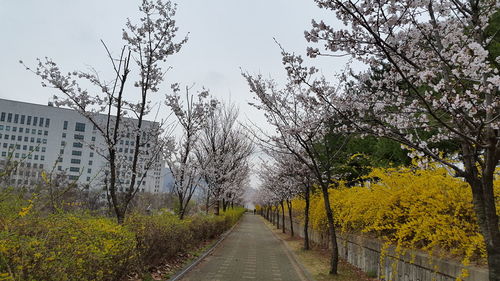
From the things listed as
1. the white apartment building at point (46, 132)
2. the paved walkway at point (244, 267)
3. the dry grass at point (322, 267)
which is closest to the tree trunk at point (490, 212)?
the dry grass at point (322, 267)

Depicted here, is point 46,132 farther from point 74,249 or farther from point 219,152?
point 74,249

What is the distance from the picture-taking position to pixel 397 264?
6.95 meters

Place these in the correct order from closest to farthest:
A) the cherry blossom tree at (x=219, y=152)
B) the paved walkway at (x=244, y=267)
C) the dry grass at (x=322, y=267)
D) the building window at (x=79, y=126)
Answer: the paved walkway at (x=244, y=267) < the dry grass at (x=322, y=267) < the cherry blossom tree at (x=219, y=152) < the building window at (x=79, y=126)

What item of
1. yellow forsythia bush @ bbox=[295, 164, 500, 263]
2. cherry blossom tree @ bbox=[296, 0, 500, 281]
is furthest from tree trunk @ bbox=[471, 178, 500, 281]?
yellow forsythia bush @ bbox=[295, 164, 500, 263]

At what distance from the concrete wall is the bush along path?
4.91m

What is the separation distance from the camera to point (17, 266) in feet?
9.15

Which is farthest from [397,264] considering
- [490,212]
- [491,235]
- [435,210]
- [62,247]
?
[62,247]

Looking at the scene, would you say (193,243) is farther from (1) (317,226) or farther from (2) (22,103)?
(2) (22,103)

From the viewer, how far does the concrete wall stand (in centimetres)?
516

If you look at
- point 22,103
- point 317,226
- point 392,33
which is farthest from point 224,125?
point 22,103

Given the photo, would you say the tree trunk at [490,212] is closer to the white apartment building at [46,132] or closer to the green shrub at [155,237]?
the green shrub at [155,237]

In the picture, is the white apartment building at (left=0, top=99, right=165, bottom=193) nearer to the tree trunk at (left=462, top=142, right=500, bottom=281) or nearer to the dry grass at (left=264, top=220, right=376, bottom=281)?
the dry grass at (left=264, top=220, right=376, bottom=281)

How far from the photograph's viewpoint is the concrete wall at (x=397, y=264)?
5156mm

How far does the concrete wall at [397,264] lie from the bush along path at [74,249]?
4.91m
